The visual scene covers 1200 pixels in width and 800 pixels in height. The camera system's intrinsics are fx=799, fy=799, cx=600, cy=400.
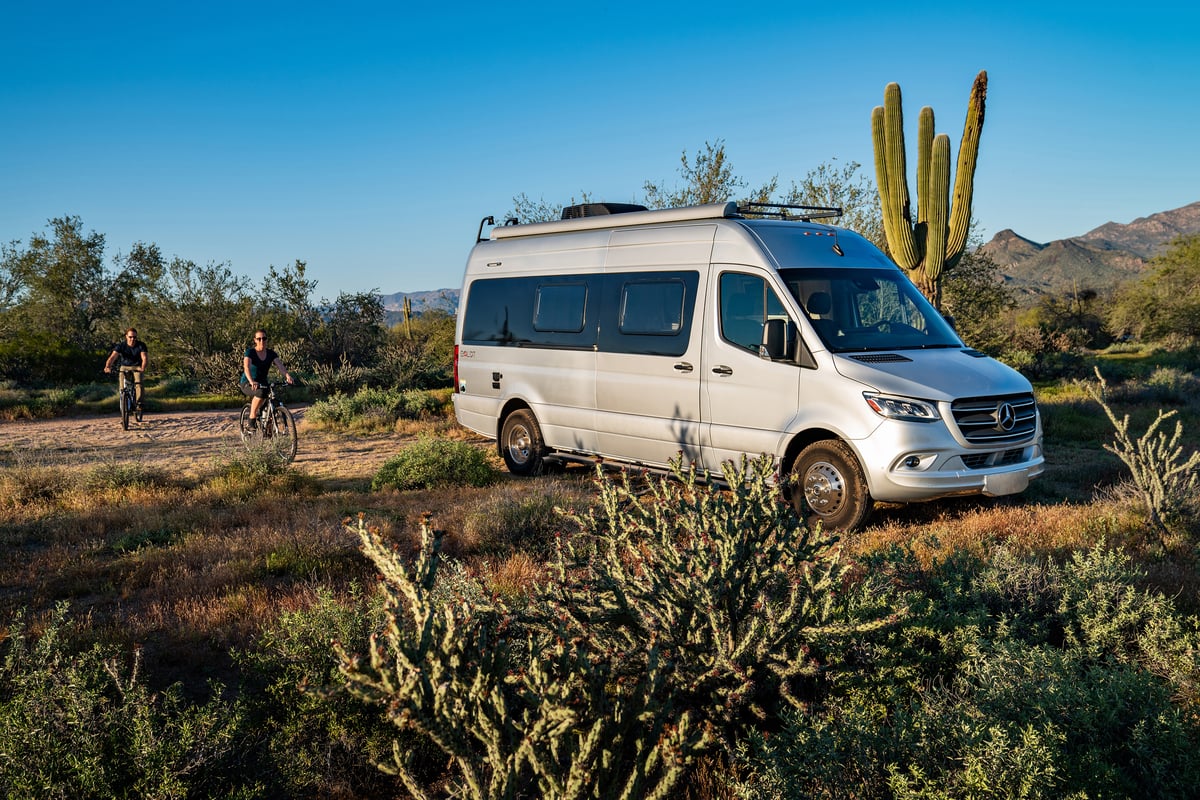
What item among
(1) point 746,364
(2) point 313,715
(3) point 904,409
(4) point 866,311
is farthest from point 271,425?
(3) point 904,409

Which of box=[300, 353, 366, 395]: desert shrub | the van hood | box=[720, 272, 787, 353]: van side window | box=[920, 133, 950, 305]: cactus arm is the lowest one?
box=[300, 353, 366, 395]: desert shrub

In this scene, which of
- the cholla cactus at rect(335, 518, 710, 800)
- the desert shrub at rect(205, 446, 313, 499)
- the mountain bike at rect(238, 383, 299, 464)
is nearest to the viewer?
the cholla cactus at rect(335, 518, 710, 800)

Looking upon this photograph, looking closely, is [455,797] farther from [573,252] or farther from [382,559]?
[573,252]

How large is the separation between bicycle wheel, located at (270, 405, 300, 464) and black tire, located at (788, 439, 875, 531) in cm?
659

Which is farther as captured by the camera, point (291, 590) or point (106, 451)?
point (106, 451)

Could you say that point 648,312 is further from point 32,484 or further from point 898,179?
point 898,179

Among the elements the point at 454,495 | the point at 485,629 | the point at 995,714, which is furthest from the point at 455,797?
the point at 454,495

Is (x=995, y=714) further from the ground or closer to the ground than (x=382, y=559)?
closer to the ground

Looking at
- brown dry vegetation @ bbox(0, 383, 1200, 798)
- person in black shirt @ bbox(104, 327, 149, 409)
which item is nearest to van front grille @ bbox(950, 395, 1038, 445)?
brown dry vegetation @ bbox(0, 383, 1200, 798)

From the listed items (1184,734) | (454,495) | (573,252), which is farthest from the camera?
(573,252)

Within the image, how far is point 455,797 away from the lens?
8.64 ft

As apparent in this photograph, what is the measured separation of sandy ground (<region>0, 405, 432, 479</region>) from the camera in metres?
11.0

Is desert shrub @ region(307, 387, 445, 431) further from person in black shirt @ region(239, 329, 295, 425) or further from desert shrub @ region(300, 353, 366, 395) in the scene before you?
desert shrub @ region(300, 353, 366, 395)

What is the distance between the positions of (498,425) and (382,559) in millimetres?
7586
